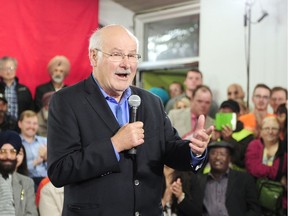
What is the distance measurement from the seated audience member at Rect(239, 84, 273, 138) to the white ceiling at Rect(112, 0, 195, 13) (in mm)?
2627

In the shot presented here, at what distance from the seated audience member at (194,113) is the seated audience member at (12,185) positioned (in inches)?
72.1

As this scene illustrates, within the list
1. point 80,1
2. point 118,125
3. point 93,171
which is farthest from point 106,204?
point 80,1

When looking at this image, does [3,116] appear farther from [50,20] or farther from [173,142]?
[173,142]

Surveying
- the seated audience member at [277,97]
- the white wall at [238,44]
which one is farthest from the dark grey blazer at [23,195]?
the white wall at [238,44]

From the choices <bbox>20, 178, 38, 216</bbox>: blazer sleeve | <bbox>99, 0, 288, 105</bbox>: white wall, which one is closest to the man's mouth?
<bbox>20, 178, 38, 216</bbox>: blazer sleeve

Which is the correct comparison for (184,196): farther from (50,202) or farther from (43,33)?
(43,33)

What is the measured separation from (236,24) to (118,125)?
203 inches

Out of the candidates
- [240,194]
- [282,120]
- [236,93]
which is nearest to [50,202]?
[240,194]

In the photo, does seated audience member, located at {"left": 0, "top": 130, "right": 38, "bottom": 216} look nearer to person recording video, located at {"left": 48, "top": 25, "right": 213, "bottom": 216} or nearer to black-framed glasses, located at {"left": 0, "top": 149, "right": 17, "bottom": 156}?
black-framed glasses, located at {"left": 0, "top": 149, "right": 17, "bottom": 156}

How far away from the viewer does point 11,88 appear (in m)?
5.36

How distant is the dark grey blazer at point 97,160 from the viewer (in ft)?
5.81

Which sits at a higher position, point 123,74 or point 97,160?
point 123,74

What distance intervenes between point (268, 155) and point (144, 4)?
4.17 meters

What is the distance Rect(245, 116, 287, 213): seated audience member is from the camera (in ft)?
14.6
